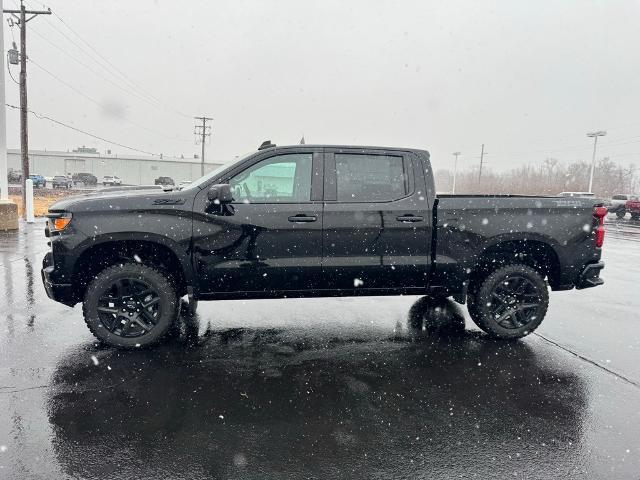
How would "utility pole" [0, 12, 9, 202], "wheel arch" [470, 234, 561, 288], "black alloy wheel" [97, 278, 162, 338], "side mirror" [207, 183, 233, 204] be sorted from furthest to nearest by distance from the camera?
"utility pole" [0, 12, 9, 202] < "wheel arch" [470, 234, 561, 288] < "black alloy wheel" [97, 278, 162, 338] < "side mirror" [207, 183, 233, 204]

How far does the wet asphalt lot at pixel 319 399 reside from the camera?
262 cm

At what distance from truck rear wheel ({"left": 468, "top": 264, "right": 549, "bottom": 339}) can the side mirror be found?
2.73 metres

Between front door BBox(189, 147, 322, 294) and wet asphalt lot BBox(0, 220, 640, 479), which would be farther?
front door BBox(189, 147, 322, 294)

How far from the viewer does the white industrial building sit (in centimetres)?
6781

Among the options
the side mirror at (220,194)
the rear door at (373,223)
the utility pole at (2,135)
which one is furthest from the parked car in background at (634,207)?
the utility pole at (2,135)

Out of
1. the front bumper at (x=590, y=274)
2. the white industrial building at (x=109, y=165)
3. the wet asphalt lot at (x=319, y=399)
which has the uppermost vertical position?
the white industrial building at (x=109, y=165)

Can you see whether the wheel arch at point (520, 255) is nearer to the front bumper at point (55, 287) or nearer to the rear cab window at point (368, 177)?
the rear cab window at point (368, 177)

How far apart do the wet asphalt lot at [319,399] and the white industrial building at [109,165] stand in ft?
225

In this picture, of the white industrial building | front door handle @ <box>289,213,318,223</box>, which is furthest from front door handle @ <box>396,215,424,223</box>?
the white industrial building

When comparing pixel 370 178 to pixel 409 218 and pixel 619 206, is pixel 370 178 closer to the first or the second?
pixel 409 218

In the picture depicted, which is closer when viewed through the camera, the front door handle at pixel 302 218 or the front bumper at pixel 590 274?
the front door handle at pixel 302 218

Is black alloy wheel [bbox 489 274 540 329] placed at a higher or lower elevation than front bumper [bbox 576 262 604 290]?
lower

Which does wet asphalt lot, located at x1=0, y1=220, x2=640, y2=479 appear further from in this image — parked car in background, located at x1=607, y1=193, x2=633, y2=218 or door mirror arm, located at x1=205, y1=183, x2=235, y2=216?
parked car in background, located at x1=607, y1=193, x2=633, y2=218

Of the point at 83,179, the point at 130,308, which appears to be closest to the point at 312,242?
the point at 130,308
